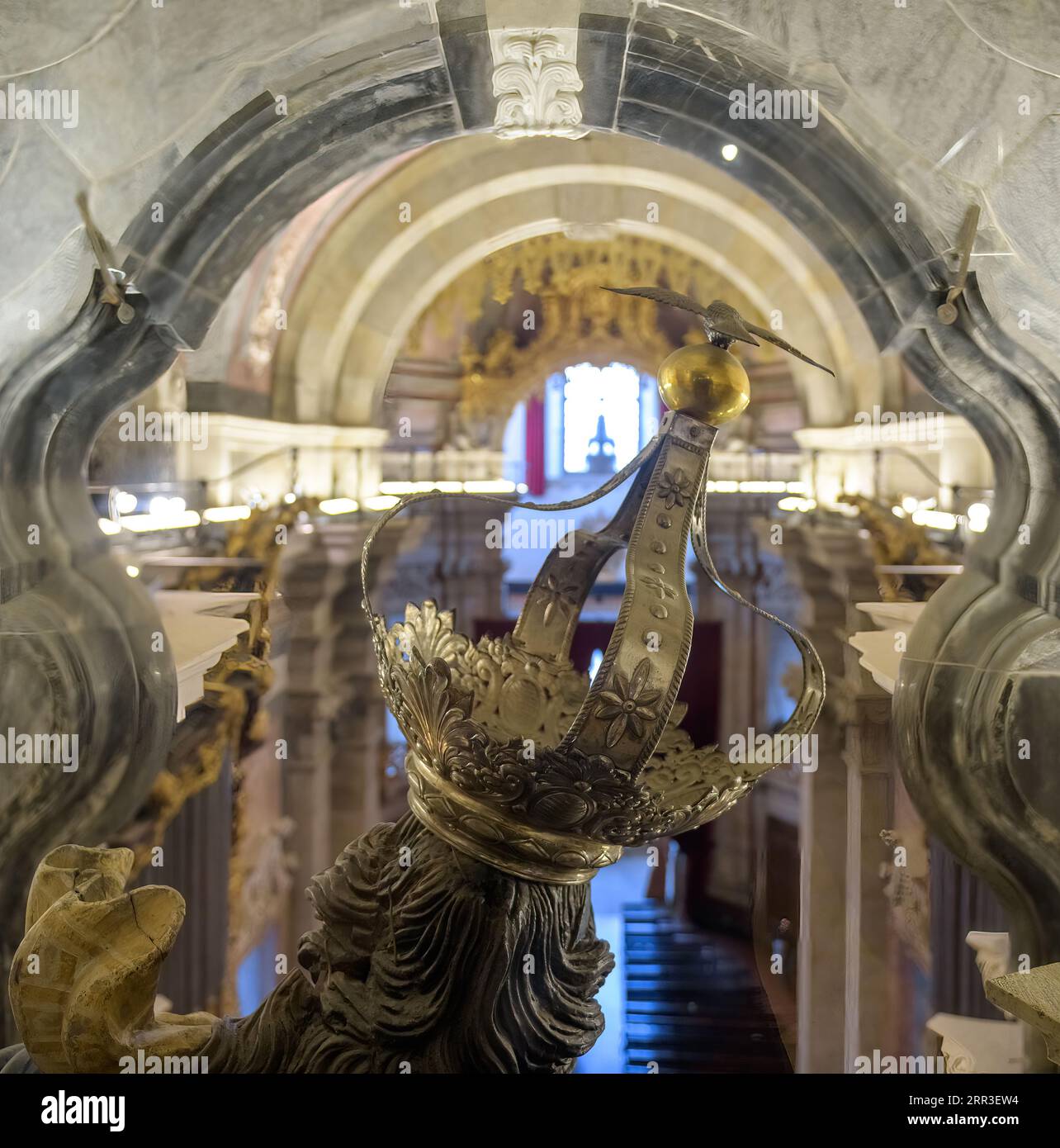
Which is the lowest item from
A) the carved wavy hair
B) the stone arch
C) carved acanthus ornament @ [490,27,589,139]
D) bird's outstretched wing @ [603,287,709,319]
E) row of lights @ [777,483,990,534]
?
the carved wavy hair

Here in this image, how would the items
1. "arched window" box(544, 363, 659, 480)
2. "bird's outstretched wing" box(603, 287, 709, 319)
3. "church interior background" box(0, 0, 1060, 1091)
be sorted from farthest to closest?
"arched window" box(544, 363, 659, 480), "church interior background" box(0, 0, 1060, 1091), "bird's outstretched wing" box(603, 287, 709, 319)

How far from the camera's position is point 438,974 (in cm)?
180

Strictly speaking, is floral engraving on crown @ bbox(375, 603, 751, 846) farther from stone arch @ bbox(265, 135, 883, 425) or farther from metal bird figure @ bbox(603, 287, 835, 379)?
stone arch @ bbox(265, 135, 883, 425)

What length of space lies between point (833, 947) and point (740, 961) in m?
0.24

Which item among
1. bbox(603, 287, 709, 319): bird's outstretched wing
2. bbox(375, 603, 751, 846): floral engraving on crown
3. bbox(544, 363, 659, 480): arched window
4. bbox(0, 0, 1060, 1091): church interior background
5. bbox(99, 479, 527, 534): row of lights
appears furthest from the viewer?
bbox(544, 363, 659, 480): arched window

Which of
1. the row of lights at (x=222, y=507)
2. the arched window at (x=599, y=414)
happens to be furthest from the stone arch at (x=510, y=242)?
the arched window at (x=599, y=414)

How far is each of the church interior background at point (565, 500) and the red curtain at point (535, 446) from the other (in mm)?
373

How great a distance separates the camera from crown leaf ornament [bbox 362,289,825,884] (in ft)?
5.62

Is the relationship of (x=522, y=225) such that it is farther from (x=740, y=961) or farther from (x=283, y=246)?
(x=740, y=961)

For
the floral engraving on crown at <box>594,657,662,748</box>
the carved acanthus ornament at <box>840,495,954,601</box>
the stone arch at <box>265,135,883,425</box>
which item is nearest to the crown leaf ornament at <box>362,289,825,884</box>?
the floral engraving on crown at <box>594,657,662,748</box>

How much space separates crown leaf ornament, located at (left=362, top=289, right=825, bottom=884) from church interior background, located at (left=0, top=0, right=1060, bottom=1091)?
0.02 metres

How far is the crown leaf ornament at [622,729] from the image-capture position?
5.62 ft

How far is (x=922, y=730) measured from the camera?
273cm

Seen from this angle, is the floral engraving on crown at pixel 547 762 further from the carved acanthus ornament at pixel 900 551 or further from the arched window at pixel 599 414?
the arched window at pixel 599 414
